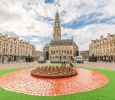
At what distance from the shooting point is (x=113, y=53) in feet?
175

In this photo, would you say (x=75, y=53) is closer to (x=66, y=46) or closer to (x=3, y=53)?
(x=66, y=46)

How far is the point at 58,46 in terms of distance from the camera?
102938 mm

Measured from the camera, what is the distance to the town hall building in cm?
10056

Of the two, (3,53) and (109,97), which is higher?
(3,53)

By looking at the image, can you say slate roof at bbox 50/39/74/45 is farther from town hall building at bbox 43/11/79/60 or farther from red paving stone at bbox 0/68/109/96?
red paving stone at bbox 0/68/109/96

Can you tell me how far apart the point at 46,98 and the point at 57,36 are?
346 feet

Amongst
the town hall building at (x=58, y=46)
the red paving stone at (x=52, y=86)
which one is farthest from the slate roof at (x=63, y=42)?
the red paving stone at (x=52, y=86)

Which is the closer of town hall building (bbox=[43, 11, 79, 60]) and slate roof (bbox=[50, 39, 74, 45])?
town hall building (bbox=[43, 11, 79, 60])

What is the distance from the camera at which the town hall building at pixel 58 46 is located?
101 metres

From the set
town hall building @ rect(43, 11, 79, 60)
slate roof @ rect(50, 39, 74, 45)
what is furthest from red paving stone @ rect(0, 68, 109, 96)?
slate roof @ rect(50, 39, 74, 45)

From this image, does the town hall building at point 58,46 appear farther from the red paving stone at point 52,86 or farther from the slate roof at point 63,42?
the red paving stone at point 52,86

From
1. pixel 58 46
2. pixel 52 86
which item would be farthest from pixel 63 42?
pixel 52 86

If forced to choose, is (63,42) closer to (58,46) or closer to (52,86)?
(58,46)

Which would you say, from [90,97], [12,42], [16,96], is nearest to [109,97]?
[90,97]
